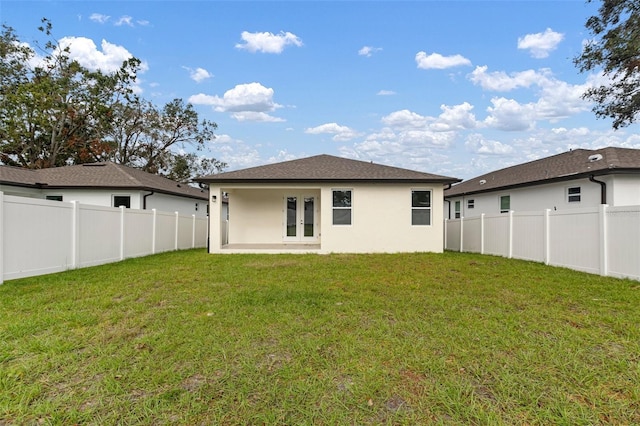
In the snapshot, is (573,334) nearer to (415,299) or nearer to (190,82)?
(415,299)

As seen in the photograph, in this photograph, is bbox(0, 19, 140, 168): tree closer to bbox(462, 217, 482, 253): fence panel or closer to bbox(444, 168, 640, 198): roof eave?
bbox(462, 217, 482, 253): fence panel

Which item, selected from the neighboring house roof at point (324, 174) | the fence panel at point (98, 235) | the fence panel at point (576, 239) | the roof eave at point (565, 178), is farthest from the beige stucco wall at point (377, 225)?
the roof eave at point (565, 178)

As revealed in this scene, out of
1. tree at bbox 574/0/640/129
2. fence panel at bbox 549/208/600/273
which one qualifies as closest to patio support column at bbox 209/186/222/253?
fence panel at bbox 549/208/600/273

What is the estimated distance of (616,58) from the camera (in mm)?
13914

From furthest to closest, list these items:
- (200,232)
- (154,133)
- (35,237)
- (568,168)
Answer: (154,133), (200,232), (568,168), (35,237)

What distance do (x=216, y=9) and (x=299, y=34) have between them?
398cm

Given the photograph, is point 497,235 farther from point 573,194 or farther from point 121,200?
point 121,200

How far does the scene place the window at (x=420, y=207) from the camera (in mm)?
12188

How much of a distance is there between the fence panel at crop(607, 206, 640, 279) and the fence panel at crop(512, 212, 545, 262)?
209cm

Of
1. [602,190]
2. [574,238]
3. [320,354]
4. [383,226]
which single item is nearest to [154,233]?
[383,226]

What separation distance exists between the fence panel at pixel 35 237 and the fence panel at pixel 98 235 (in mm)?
372

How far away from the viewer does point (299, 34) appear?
49.1 ft

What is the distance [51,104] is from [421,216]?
79.7ft

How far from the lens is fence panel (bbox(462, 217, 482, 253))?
1237 cm
